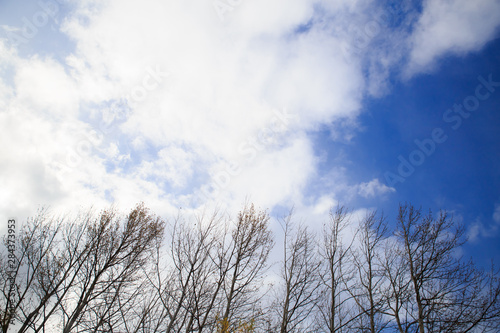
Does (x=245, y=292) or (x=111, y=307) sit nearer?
(x=245, y=292)

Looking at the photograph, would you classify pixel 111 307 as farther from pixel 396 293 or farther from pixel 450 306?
pixel 450 306

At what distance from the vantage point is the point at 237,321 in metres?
6.61

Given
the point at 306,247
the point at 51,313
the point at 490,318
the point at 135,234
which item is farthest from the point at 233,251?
the point at 490,318

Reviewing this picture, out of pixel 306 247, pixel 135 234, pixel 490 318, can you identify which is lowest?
pixel 490 318

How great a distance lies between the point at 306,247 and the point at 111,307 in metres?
7.59

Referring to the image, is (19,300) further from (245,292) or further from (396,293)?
(396,293)

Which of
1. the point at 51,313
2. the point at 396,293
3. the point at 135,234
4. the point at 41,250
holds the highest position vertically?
the point at 135,234

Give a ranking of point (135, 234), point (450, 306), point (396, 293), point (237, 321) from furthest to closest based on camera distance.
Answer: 1. point (135, 234)
2. point (396, 293)
3. point (450, 306)
4. point (237, 321)

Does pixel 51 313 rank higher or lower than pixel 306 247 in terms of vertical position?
lower

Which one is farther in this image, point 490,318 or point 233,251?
point 233,251

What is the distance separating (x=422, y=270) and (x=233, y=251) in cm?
725

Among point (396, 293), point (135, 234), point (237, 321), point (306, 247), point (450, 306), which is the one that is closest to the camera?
point (237, 321)

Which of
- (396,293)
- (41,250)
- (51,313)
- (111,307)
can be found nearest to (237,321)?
(111,307)

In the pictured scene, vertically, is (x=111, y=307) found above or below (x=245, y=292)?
below
